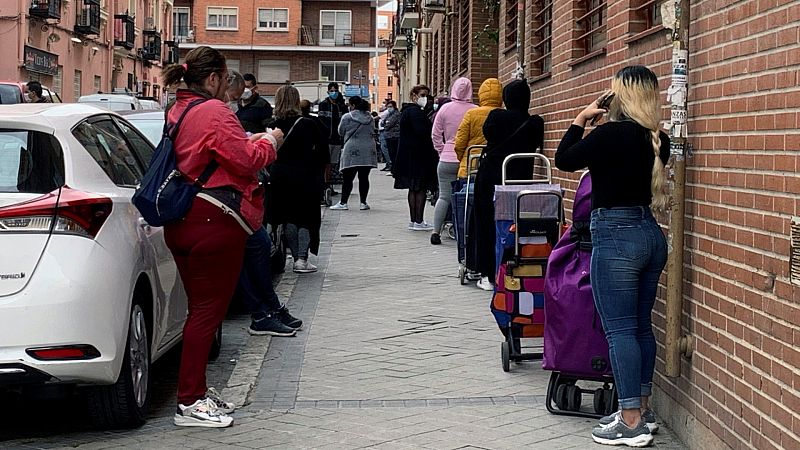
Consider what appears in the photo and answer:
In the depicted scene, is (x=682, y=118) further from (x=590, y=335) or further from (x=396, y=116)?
(x=396, y=116)

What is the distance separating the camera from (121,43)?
47500 mm

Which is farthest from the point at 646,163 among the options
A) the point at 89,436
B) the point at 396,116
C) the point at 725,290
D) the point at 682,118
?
the point at 396,116

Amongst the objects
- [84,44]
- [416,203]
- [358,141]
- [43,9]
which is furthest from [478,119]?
[84,44]

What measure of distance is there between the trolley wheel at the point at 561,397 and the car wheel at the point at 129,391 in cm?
211

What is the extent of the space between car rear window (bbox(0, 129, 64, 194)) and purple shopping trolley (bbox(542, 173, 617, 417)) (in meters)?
2.50

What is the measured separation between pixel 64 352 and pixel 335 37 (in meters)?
69.7

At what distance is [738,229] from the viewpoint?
16.7 feet

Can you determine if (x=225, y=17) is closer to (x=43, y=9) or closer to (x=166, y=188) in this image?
(x=43, y=9)

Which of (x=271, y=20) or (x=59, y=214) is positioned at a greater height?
(x=271, y=20)

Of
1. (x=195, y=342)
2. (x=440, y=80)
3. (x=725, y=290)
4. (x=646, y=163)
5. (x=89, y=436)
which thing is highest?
(x=440, y=80)

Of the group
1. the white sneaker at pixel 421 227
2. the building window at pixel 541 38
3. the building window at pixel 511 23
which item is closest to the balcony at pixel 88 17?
the white sneaker at pixel 421 227

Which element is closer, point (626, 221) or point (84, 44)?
point (626, 221)

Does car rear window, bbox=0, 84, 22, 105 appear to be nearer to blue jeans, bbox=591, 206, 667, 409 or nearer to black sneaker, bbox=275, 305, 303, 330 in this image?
black sneaker, bbox=275, 305, 303, 330

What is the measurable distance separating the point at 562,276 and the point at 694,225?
0.84 meters
